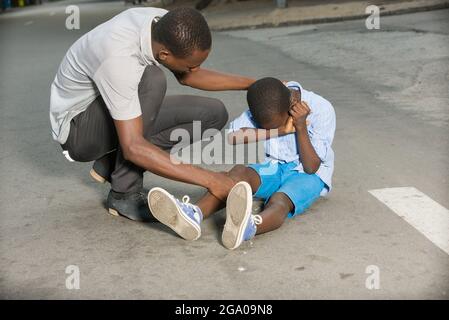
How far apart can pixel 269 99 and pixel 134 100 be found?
713mm

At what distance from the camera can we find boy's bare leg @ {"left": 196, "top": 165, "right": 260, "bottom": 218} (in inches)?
140

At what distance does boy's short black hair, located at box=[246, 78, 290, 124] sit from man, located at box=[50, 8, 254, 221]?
0.31 metres

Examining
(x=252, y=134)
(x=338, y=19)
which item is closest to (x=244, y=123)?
(x=252, y=134)

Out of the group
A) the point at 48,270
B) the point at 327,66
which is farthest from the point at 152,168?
the point at 327,66

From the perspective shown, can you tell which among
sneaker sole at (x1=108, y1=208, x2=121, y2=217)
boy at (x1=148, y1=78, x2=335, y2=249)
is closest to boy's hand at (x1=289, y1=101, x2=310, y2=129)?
boy at (x1=148, y1=78, x2=335, y2=249)

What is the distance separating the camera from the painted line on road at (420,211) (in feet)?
11.0

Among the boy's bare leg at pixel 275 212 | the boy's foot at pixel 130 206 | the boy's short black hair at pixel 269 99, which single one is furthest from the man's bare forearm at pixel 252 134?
the boy's foot at pixel 130 206

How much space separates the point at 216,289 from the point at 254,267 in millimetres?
265

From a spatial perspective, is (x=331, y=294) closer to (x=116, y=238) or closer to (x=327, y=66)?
(x=116, y=238)

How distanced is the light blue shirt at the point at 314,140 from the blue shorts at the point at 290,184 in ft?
0.12

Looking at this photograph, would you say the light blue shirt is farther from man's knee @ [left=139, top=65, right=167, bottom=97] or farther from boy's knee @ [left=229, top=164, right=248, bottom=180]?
man's knee @ [left=139, top=65, right=167, bottom=97]

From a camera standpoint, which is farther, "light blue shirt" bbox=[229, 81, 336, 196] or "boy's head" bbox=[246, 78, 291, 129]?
"light blue shirt" bbox=[229, 81, 336, 196]

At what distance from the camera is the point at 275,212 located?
3455 millimetres
